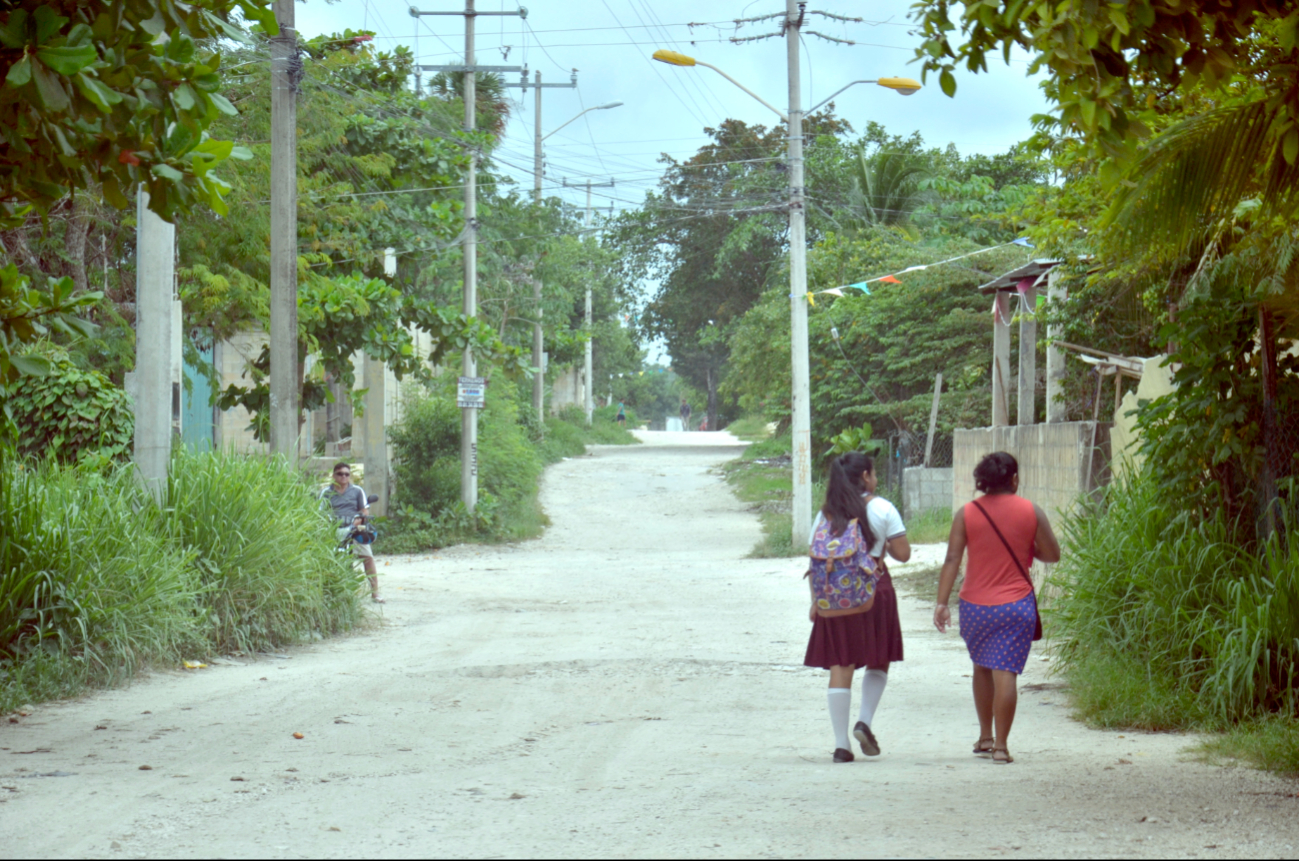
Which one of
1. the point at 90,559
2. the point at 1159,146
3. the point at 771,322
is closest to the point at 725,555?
the point at 771,322

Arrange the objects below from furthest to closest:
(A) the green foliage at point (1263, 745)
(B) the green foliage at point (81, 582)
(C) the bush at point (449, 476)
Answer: (C) the bush at point (449, 476)
(B) the green foliage at point (81, 582)
(A) the green foliage at point (1263, 745)


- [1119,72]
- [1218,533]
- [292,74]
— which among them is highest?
[292,74]

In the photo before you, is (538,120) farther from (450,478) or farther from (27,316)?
(27,316)

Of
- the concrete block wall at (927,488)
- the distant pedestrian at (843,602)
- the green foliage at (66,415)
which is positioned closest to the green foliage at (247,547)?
the green foliage at (66,415)

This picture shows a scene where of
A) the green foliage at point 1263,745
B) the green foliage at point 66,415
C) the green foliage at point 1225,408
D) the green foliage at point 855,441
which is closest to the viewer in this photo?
the green foliage at point 1263,745

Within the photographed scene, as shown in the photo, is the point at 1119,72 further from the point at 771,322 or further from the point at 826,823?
the point at 771,322

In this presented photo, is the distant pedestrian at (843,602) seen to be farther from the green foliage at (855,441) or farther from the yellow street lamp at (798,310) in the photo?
the green foliage at (855,441)

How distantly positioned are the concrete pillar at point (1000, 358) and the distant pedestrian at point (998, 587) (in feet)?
29.5

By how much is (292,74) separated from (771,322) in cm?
1801

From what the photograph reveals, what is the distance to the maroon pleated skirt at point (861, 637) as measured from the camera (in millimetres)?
6816

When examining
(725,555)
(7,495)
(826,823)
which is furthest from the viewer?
(725,555)

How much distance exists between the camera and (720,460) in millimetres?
40531

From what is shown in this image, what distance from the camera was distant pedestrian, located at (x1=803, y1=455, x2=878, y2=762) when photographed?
6762mm

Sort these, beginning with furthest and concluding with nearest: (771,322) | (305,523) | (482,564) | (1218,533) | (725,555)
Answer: (771,322)
(725,555)
(482,564)
(305,523)
(1218,533)
